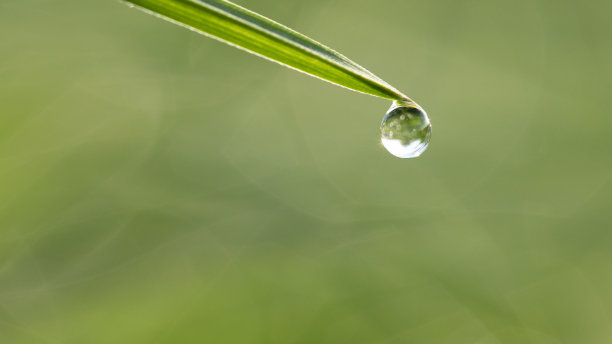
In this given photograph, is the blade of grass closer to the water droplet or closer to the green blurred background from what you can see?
the water droplet

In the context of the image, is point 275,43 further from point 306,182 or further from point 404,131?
point 306,182

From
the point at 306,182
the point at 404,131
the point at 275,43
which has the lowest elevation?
the point at 275,43

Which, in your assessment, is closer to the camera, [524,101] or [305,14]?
[524,101]

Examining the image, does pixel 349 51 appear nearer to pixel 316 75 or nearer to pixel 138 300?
pixel 138 300

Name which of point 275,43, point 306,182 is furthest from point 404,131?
point 306,182

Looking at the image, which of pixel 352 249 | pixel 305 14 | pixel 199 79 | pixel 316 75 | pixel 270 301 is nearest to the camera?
pixel 316 75

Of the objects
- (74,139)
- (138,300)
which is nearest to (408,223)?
(138,300)

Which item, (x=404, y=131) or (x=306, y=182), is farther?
(x=306, y=182)
